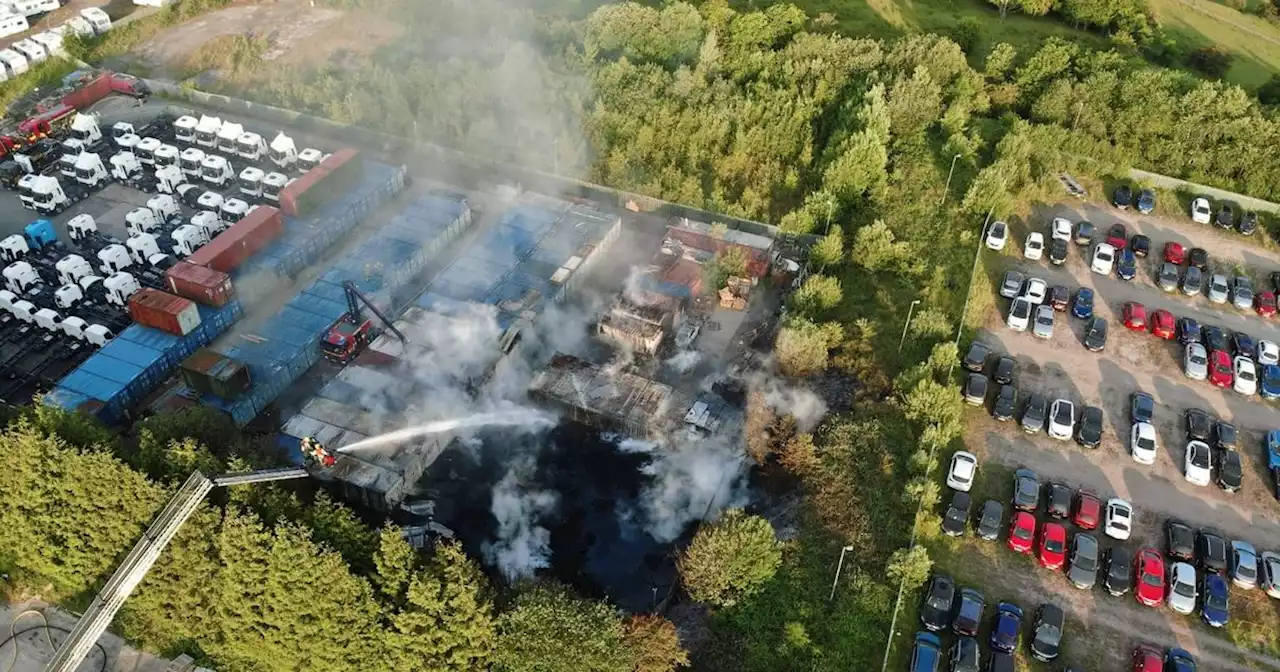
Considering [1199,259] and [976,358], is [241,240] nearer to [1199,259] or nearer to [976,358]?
[976,358]

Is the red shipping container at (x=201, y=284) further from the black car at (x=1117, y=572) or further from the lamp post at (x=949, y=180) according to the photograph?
the black car at (x=1117, y=572)

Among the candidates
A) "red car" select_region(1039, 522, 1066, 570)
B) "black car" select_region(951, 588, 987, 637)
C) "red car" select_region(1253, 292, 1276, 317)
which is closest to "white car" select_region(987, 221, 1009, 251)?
"red car" select_region(1253, 292, 1276, 317)

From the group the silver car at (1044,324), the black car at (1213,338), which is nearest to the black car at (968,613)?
the silver car at (1044,324)

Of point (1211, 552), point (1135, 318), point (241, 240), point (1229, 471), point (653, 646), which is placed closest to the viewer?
point (653, 646)

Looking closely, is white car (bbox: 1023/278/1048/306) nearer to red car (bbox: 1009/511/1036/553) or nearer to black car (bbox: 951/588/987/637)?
red car (bbox: 1009/511/1036/553)

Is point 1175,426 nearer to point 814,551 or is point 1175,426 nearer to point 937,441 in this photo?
point 937,441

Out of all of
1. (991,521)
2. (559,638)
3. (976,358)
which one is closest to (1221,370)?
(976,358)
